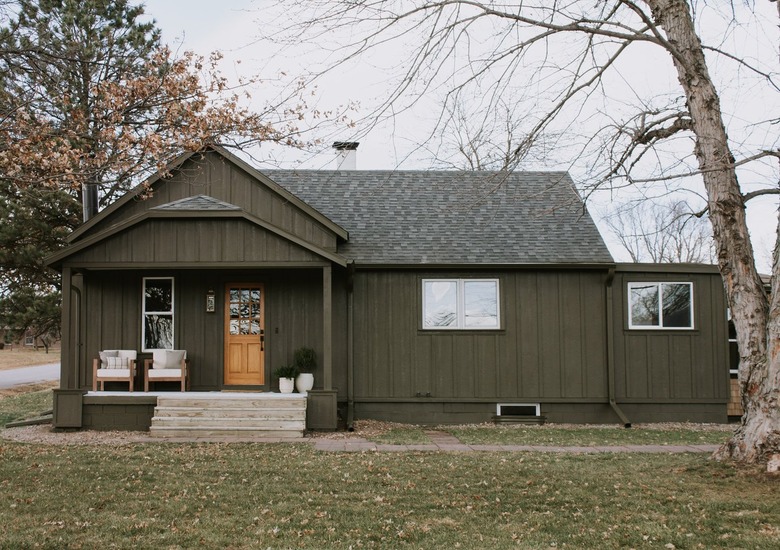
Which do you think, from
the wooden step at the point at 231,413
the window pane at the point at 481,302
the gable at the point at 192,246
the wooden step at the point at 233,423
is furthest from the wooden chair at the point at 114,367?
the window pane at the point at 481,302

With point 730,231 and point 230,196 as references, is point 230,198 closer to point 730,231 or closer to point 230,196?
point 230,196

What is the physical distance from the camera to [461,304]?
1482 centimetres

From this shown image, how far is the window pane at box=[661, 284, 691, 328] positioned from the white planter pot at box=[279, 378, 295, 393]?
7.36 metres

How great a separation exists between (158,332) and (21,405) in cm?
563

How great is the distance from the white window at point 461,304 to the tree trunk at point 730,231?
20.0 ft

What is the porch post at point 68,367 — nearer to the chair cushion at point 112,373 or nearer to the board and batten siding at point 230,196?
the chair cushion at point 112,373

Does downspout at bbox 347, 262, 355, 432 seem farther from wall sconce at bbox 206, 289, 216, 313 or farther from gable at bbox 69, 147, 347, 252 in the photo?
wall sconce at bbox 206, 289, 216, 313

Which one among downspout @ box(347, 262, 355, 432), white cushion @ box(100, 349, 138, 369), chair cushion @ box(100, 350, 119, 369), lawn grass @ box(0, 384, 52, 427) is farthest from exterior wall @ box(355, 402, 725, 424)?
lawn grass @ box(0, 384, 52, 427)

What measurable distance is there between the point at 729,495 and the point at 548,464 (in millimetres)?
2440

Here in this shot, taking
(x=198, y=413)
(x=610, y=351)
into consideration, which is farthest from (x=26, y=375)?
(x=610, y=351)

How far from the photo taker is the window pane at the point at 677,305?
14.9m

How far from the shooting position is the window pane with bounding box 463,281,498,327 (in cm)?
1482

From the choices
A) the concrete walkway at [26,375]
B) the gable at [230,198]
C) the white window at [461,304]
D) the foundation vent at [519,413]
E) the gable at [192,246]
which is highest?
the gable at [230,198]

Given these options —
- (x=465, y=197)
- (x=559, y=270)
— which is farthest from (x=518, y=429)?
(x=465, y=197)
